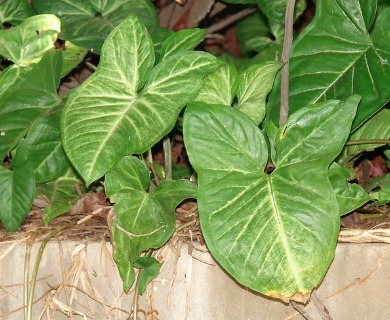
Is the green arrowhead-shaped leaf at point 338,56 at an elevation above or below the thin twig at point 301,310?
above

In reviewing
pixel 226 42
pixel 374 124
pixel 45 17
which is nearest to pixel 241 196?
pixel 374 124

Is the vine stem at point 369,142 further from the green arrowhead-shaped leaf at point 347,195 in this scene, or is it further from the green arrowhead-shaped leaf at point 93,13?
the green arrowhead-shaped leaf at point 93,13

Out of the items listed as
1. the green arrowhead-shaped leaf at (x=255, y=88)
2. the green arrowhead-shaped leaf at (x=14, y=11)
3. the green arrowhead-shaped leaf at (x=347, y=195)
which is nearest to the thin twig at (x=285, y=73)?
the green arrowhead-shaped leaf at (x=255, y=88)

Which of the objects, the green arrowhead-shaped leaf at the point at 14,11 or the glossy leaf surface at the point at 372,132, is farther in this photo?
the green arrowhead-shaped leaf at the point at 14,11

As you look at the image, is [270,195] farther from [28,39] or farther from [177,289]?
[28,39]

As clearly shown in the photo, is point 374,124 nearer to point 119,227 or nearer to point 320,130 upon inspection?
point 320,130

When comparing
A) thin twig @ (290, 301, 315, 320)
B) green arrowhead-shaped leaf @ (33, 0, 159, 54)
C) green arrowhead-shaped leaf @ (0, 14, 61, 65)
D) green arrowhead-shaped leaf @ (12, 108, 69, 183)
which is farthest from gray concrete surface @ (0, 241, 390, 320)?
green arrowhead-shaped leaf @ (33, 0, 159, 54)

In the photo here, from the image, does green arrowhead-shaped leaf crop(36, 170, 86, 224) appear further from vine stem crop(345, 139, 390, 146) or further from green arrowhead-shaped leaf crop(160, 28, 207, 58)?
vine stem crop(345, 139, 390, 146)
